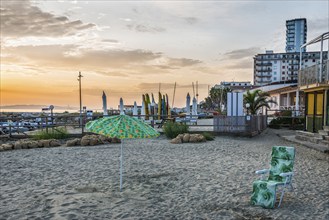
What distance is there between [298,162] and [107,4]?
33.2 ft

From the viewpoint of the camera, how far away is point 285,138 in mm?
16328

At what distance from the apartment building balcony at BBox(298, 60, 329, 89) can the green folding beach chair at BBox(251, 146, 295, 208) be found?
9337 mm

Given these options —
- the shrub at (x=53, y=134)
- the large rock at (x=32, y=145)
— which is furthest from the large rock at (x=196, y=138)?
the large rock at (x=32, y=145)

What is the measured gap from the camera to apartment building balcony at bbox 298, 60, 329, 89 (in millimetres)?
14583

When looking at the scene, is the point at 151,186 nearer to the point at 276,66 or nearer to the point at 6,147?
the point at 6,147

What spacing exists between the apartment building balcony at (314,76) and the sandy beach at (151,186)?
453 centimetres

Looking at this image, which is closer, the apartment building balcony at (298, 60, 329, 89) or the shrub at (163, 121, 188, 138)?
the apartment building balcony at (298, 60, 329, 89)

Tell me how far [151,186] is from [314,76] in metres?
11.8

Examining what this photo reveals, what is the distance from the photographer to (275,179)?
6.43 m

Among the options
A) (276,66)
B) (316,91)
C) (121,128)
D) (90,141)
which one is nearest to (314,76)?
(316,91)

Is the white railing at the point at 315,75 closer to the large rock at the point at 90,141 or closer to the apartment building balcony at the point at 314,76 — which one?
the apartment building balcony at the point at 314,76

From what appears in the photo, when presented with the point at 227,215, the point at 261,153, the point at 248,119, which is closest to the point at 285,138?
the point at 248,119

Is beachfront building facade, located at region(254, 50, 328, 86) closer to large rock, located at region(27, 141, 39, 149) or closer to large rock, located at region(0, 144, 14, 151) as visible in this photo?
large rock, located at region(27, 141, 39, 149)

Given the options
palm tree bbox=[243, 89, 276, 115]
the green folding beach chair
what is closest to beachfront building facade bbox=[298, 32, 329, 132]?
palm tree bbox=[243, 89, 276, 115]
